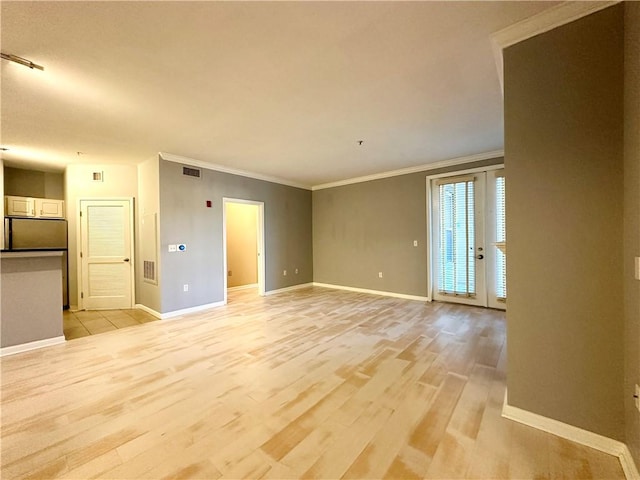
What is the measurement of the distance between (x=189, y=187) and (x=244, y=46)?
3391 mm

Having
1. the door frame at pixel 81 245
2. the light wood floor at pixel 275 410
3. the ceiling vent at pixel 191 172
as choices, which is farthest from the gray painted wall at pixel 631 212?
the door frame at pixel 81 245

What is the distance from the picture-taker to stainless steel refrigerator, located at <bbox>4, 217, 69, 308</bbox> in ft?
15.5

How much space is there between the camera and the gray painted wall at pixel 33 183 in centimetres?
517

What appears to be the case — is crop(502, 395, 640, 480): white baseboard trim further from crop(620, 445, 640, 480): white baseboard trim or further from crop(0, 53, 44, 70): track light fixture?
crop(0, 53, 44, 70): track light fixture

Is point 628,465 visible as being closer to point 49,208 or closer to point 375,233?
point 375,233

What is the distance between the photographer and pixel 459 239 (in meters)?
4.85

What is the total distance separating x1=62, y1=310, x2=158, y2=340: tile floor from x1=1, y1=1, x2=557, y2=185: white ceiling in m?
2.70

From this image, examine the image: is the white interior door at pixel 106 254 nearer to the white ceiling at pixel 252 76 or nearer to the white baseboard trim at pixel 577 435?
the white ceiling at pixel 252 76

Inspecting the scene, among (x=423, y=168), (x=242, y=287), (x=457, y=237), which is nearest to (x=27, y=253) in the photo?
(x=242, y=287)

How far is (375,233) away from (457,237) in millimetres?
1702

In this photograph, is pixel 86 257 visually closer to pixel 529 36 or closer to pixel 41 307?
pixel 41 307

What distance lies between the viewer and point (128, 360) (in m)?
2.79

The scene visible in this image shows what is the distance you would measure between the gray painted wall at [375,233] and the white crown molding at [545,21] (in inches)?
119

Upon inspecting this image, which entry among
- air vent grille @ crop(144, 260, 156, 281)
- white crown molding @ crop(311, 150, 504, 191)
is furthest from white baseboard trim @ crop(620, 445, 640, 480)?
air vent grille @ crop(144, 260, 156, 281)
